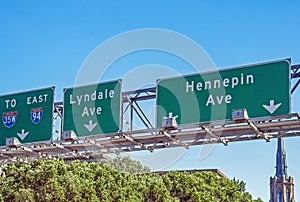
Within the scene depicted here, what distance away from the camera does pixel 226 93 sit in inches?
644

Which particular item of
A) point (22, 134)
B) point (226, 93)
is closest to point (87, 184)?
point (22, 134)

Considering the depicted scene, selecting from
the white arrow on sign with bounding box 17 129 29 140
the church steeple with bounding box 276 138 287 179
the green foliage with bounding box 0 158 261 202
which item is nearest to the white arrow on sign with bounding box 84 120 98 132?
the white arrow on sign with bounding box 17 129 29 140

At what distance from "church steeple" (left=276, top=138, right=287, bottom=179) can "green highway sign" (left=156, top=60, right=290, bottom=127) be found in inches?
4971

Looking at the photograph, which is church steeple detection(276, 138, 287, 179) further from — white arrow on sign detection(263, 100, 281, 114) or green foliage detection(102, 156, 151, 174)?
white arrow on sign detection(263, 100, 281, 114)

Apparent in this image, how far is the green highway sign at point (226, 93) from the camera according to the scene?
15.7m

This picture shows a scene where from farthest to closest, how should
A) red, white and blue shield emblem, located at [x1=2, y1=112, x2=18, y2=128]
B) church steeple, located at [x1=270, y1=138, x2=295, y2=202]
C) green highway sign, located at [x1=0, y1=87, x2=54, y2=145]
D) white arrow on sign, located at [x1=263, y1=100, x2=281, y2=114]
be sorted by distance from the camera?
church steeple, located at [x1=270, y1=138, x2=295, y2=202], red, white and blue shield emblem, located at [x1=2, y1=112, x2=18, y2=128], green highway sign, located at [x1=0, y1=87, x2=54, y2=145], white arrow on sign, located at [x1=263, y1=100, x2=281, y2=114]

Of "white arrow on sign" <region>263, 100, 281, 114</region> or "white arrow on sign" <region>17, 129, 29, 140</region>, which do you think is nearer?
"white arrow on sign" <region>263, 100, 281, 114</region>

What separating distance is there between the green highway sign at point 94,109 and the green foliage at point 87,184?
45.0ft

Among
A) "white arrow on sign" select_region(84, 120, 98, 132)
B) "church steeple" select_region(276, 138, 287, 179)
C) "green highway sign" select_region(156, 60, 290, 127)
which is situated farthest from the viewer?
"church steeple" select_region(276, 138, 287, 179)

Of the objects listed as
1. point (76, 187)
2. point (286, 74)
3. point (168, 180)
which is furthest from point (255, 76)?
point (168, 180)

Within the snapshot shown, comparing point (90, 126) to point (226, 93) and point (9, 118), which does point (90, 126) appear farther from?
point (226, 93)

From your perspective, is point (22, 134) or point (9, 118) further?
point (9, 118)

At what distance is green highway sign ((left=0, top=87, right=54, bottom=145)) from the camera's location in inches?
783

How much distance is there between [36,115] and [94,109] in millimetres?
2588
